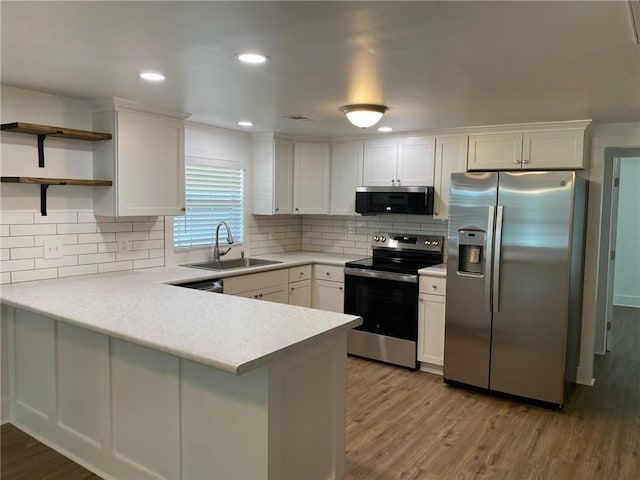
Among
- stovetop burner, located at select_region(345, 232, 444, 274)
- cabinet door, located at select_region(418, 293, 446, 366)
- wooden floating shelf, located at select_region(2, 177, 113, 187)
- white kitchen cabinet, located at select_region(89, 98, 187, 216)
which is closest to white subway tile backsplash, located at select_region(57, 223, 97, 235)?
white kitchen cabinet, located at select_region(89, 98, 187, 216)

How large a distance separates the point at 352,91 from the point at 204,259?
7.70 ft

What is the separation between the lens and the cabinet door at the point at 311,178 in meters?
5.01

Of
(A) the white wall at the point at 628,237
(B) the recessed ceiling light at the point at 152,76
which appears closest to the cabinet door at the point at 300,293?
(B) the recessed ceiling light at the point at 152,76

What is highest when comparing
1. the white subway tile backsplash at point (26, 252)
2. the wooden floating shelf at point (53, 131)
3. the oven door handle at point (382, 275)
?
the wooden floating shelf at point (53, 131)

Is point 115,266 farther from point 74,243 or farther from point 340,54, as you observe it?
point 340,54

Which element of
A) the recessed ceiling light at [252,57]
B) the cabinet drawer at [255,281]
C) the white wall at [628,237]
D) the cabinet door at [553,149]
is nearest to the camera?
A: the recessed ceiling light at [252,57]

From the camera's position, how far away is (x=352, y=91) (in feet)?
9.47

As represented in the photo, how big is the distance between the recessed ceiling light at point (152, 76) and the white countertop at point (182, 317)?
1249 mm

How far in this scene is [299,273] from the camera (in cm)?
468

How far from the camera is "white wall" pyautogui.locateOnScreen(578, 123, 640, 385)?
375 cm

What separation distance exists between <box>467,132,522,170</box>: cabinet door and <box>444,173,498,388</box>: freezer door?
0.52 meters

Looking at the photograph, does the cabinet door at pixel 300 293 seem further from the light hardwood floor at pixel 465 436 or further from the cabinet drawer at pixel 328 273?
the light hardwood floor at pixel 465 436

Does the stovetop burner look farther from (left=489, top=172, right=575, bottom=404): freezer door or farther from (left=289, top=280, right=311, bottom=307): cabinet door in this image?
(left=489, top=172, right=575, bottom=404): freezer door

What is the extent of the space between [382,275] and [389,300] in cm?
23
